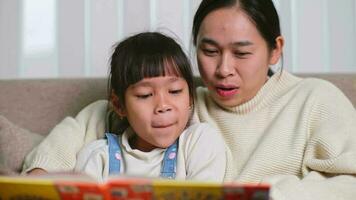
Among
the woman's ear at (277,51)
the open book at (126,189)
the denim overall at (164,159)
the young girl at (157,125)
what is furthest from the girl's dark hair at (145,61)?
the open book at (126,189)

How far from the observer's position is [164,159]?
3.96 ft

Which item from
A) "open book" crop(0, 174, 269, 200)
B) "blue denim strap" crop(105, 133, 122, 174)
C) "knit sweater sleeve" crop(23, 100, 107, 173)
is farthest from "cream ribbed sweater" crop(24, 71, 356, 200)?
"open book" crop(0, 174, 269, 200)

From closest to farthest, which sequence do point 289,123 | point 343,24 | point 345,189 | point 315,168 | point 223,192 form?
point 223,192 → point 345,189 → point 315,168 → point 289,123 → point 343,24

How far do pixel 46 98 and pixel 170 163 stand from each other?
1.76 feet

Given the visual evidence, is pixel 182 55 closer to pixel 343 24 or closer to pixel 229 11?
pixel 229 11

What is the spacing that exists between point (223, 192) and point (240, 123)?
666mm

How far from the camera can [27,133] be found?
135 centimetres

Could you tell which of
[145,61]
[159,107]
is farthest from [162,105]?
[145,61]

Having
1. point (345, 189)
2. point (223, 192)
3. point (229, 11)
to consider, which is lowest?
point (345, 189)

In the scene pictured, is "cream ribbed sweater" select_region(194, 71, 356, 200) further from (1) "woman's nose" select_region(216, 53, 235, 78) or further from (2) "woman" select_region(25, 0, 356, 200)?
(1) "woman's nose" select_region(216, 53, 235, 78)

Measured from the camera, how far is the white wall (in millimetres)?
1854

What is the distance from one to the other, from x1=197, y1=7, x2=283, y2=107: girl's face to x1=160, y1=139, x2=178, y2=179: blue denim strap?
7.8 inches

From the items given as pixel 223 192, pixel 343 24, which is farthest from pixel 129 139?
pixel 343 24

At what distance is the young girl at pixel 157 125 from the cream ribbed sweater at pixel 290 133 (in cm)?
8
